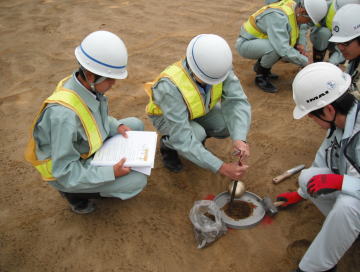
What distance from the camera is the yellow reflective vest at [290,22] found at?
394 centimetres

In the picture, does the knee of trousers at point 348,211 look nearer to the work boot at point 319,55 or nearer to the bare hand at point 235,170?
the bare hand at point 235,170

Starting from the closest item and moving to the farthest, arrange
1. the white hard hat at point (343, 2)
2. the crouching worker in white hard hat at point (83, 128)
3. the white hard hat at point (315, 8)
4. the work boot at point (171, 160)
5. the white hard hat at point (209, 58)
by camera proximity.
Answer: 1. the crouching worker in white hard hat at point (83, 128)
2. the white hard hat at point (209, 58)
3. the work boot at point (171, 160)
4. the white hard hat at point (315, 8)
5. the white hard hat at point (343, 2)

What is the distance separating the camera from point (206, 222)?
2492 mm

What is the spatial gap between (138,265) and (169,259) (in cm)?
24

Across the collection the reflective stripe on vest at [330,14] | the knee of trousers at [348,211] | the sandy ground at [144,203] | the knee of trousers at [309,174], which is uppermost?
the reflective stripe on vest at [330,14]

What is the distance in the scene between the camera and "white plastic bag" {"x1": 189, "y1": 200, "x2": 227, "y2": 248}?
7.98ft

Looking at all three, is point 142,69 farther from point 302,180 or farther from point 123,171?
point 302,180

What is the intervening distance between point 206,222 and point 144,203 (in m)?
0.63

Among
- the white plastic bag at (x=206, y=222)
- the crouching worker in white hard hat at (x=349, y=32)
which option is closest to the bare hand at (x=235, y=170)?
the white plastic bag at (x=206, y=222)

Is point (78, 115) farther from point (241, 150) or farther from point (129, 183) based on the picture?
point (241, 150)

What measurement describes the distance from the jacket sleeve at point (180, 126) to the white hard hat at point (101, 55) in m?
0.44

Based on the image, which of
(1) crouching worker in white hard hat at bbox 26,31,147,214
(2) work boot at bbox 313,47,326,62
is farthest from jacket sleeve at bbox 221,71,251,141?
(2) work boot at bbox 313,47,326,62

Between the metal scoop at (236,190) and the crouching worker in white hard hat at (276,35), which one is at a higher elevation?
the crouching worker in white hard hat at (276,35)

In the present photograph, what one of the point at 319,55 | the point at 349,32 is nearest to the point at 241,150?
the point at 349,32
